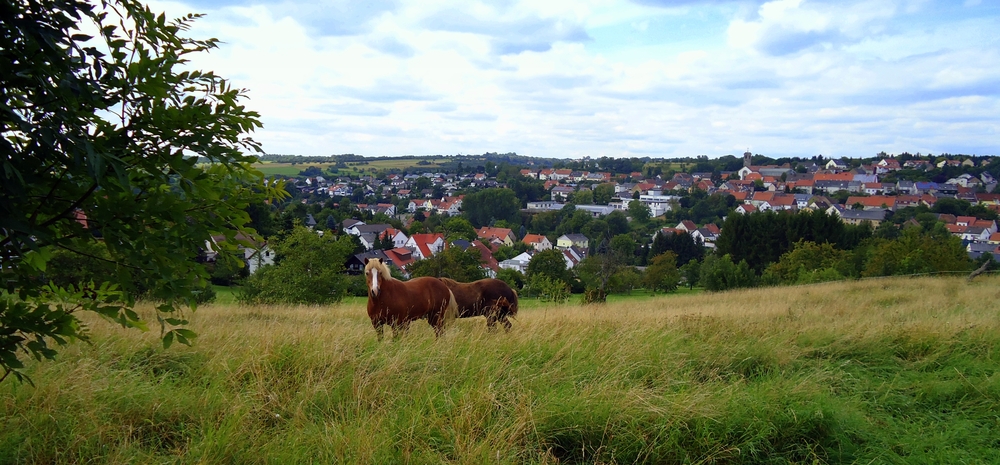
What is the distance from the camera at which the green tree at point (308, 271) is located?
2589cm

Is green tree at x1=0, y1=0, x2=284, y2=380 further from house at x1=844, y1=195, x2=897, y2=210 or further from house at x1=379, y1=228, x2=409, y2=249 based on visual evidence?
house at x1=844, y1=195, x2=897, y2=210

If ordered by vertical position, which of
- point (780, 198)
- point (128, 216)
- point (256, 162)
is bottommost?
point (780, 198)

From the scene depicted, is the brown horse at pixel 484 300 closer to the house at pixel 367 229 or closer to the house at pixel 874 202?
the house at pixel 367 229

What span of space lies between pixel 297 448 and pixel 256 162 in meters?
1.80

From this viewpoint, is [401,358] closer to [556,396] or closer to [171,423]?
[556,396]

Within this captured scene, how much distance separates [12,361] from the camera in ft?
7.62

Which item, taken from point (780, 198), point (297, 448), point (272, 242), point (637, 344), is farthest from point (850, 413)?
point (780, 198)

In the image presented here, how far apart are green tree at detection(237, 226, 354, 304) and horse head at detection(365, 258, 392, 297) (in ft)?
64.3

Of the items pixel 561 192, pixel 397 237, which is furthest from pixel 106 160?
pixel 561 192

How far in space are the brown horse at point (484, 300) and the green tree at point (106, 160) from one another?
513 centimetres

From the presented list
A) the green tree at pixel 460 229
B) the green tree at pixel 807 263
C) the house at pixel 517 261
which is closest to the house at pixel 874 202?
the house at pixel 517 261

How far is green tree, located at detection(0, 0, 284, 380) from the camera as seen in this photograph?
215cm

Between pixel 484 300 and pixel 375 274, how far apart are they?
5.54 feet

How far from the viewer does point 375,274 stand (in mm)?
6852
